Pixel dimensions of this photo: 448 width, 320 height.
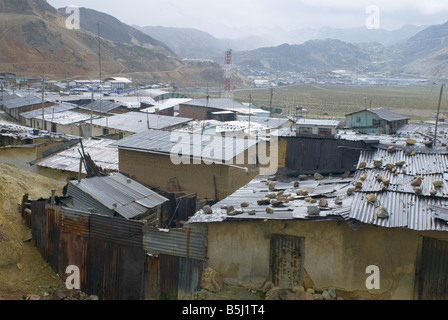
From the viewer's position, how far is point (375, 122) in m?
28.8

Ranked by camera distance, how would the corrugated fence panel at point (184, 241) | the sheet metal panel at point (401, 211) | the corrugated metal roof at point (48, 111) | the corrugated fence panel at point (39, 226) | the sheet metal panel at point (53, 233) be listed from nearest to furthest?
the sheet metal panel at point (401, 211) < the corrugated fence panel at point (184, 241) < the sheet metal panel at point (53, 233) < the corrugated fence panel at point (39, 226) < the corrugated metal roof at point (48, 111)

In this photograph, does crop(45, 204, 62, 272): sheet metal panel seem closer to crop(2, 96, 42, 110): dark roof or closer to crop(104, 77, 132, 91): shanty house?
crop(2, 96, 42, 110): dark roof

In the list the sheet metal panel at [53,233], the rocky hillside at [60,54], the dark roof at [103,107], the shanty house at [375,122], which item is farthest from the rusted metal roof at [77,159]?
the rocky hillside at [60,54]

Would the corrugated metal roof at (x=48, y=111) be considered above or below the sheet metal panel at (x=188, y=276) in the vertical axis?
above

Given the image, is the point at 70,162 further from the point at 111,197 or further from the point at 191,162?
the point at 111,197

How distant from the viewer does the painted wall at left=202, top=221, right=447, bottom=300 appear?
24.6 feet

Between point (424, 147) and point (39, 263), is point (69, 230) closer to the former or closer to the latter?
point (39, 263)

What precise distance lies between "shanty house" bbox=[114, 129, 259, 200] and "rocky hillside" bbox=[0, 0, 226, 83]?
227 ft

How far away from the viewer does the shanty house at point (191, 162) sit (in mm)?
14984

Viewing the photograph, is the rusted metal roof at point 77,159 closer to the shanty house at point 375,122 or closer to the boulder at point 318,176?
the boulder at point 318,176

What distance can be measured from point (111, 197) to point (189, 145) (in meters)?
5.08

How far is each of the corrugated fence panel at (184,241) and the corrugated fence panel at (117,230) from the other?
1.33 feet

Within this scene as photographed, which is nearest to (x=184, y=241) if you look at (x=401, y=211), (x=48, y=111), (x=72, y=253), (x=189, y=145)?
(x=72, y=253)
